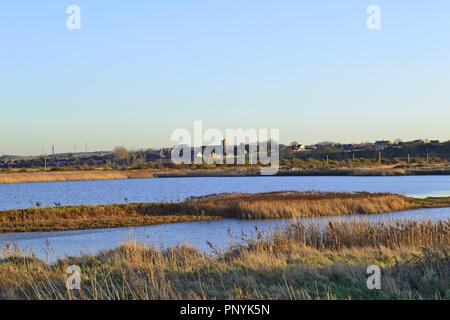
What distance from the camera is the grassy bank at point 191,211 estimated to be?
2702 centimetres

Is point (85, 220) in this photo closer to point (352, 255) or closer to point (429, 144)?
point (352, 255)

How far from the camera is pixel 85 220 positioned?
28094 millimetres

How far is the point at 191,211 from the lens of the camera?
3142cm

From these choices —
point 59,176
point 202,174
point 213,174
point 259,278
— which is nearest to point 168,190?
point 59,176

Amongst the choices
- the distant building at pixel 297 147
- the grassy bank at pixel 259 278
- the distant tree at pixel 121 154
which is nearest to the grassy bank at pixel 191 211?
the grassy bank at pixel 259 278

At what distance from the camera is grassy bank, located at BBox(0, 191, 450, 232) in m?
27.0

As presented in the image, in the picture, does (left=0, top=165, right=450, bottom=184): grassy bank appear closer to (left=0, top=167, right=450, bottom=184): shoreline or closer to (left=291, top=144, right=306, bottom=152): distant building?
(left=0, top=167, right=450, bottom=184): shoreline

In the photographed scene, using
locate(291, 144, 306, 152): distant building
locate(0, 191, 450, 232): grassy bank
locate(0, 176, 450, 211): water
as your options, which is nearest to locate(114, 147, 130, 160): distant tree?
locate(291, 144, 306, 152): distant building

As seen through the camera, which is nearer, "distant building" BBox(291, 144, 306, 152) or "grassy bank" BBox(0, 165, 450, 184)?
"grassy bank" BBox(0, 165, 450, 184)

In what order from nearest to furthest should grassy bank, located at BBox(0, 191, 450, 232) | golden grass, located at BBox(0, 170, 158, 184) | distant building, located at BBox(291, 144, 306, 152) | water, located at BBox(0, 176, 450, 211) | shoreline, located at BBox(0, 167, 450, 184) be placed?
grassy bank, located at BBox(0, 191, 450, 232) < water, located at BBox(0, 176, 450, 211) < golden grass, located at BBox(0, 170, 158, 184) < shoreline, located at BBox(0, 167, 450, 184) < distant building, located at BBox(291, 144, 306, 152)

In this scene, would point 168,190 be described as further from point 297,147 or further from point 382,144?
point 382,144

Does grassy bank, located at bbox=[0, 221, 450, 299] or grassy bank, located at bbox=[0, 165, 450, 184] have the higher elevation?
grassy bank, located at bbox=[0, 221, 450, 299]

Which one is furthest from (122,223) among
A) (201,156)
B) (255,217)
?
(201,156)
